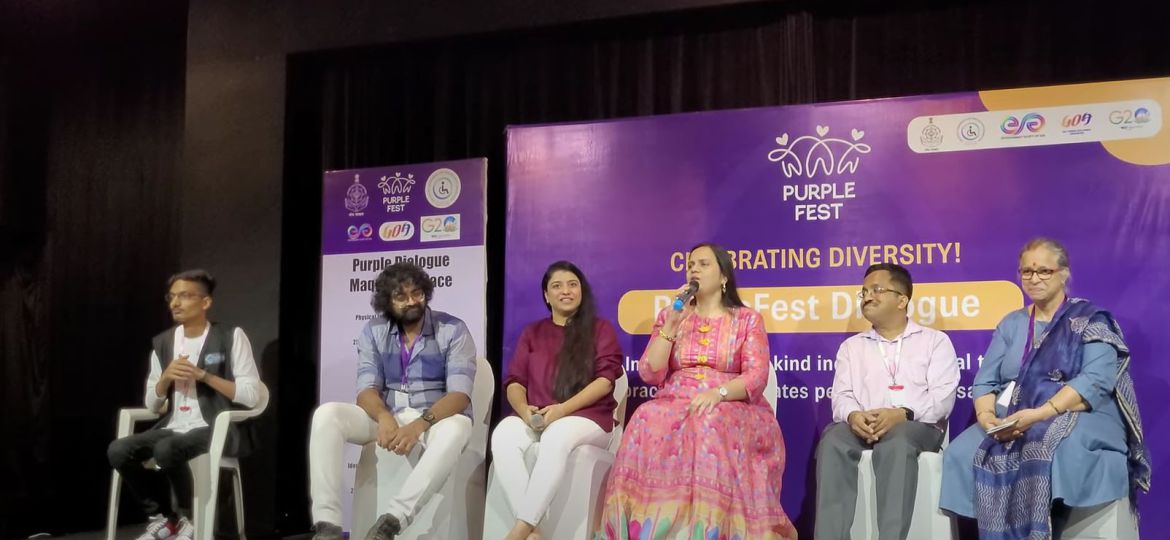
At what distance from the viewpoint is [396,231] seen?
5.38 meters

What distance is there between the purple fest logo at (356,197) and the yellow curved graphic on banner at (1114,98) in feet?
10.2

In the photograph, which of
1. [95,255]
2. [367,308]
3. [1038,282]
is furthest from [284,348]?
[1038,282]

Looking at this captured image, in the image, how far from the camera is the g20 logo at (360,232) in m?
5.43

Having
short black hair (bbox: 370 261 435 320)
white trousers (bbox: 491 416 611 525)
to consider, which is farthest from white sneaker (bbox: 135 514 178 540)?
white trousers (bbox: 491 416 611 525)

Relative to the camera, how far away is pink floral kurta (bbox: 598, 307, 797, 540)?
3570 millimetres

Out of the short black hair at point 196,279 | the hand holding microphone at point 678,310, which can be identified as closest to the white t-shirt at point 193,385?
the short black hair at point 196,279

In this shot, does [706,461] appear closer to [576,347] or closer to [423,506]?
[576,347]

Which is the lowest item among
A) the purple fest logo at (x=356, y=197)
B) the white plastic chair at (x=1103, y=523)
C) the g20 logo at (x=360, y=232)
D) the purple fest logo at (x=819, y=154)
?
the white plastic chair at (x=1103, y=523)

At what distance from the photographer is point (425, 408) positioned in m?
4.16

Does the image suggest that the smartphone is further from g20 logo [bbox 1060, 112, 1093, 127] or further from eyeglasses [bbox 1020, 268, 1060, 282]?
g20 logo [bbox 1060, 112, 1093, 127]

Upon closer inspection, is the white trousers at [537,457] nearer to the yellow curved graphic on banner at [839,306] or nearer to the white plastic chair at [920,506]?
the yellow curved graphic on banner at [839,306]

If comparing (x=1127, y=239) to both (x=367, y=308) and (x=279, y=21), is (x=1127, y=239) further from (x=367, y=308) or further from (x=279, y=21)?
(x=279, y=21)

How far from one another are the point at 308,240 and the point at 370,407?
1.99m

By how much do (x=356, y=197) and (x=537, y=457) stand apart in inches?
86.1
